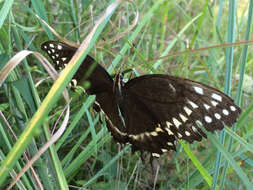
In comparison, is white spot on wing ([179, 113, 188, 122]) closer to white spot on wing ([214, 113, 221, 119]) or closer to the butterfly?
the butterfly

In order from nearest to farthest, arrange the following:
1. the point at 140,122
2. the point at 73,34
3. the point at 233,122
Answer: the point at 233,122, the point at 140,122, the point at 73,34

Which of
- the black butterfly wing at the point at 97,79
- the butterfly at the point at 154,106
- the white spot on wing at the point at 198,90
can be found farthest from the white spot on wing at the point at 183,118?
the black butterfly wing at the point at 97,79

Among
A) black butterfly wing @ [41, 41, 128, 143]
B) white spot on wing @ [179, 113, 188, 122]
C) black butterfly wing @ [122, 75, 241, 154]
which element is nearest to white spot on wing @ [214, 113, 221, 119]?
black butterfly wing @ [122, 75, 241, 154]

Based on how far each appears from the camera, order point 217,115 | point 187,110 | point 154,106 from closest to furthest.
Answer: point 217,115 → point 187,110 → point 154,106

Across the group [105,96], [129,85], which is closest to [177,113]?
[129,85]

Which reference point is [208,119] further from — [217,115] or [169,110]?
[169,110]

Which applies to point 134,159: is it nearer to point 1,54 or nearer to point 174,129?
point 174,129

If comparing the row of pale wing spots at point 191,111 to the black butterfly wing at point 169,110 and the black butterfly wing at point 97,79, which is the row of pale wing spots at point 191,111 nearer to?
the black butterfly wing at point 169,110

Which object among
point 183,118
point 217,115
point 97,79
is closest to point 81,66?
point 97,79
